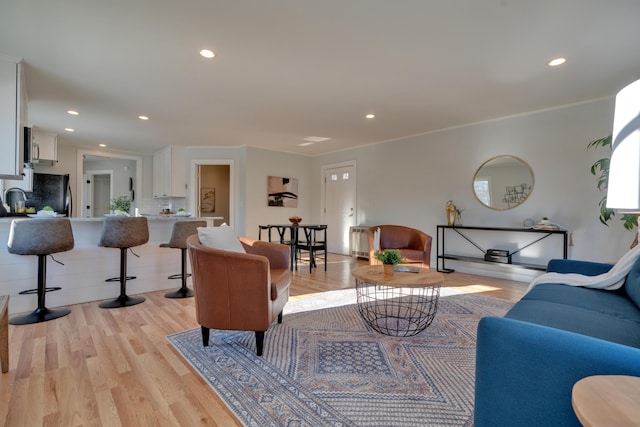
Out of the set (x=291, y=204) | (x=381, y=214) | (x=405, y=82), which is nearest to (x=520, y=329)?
(x=405, y=82)

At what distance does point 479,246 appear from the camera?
4.65m

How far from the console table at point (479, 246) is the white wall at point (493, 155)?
13cm

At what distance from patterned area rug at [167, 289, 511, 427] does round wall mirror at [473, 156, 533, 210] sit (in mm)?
2373

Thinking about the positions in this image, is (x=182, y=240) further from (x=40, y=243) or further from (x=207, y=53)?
(x=207, y=53)

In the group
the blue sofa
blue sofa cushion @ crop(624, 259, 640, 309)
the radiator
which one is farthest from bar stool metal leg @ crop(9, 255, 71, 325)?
the radiator

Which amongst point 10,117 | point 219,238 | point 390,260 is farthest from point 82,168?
point 390,260

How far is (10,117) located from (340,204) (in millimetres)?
5242

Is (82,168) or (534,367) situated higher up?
(82,168)

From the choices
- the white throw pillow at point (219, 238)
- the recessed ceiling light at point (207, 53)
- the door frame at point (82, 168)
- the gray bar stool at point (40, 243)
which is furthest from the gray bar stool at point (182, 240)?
the door frame at point (82, 168)

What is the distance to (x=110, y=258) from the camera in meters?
3.33

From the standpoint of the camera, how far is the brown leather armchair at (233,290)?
77.2 inches

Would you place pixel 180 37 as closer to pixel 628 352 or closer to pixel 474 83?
pixel 474 83

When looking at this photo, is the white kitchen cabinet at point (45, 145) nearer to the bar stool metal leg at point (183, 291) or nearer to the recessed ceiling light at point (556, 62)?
the bar stool metal leg at point (183, 291)

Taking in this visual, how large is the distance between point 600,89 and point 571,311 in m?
3.15
